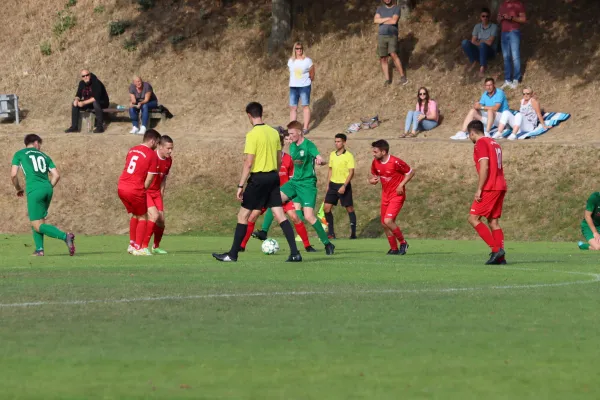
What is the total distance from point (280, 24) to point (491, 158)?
75.0 feet

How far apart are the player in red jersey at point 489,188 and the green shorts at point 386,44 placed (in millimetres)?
18208

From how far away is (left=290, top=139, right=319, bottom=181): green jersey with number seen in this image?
20.4 m

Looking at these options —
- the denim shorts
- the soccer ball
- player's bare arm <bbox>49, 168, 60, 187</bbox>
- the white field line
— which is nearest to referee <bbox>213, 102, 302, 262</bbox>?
the soccer ball

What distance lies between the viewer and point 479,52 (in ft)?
109

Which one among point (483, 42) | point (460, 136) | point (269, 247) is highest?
point (483, 42)

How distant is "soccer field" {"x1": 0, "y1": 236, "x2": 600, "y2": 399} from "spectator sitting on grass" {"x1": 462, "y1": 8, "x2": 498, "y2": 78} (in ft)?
59.4

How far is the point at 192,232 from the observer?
90.1ft

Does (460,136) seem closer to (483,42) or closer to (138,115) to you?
(483,42)

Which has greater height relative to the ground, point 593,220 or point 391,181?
point 391,181

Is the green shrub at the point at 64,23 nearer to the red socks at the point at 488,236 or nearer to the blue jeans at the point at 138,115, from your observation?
the blue jeans at the point at 138,115

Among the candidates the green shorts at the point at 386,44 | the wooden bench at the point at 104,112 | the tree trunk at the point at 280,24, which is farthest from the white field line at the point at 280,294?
the tree trunk at the point at 280,24

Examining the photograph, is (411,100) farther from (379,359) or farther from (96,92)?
(379,359)

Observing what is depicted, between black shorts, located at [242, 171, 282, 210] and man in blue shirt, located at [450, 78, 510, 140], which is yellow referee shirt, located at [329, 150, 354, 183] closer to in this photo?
man in blue shirt, located at [450, 78, 510, 140]

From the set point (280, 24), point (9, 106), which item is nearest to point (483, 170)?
point (280, 24)
